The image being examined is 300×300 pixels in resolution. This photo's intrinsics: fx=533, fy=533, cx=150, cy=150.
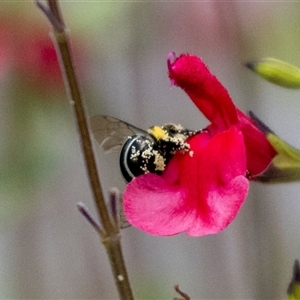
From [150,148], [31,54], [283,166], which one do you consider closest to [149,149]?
[150,148]

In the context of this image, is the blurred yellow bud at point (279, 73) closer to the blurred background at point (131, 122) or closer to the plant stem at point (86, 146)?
the plant stem at point (86, 146)

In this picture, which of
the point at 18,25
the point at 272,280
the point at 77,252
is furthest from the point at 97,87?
the point at 272,280

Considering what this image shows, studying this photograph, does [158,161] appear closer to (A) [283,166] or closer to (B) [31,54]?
(A) [283,166]

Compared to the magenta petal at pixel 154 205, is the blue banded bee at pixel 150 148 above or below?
above

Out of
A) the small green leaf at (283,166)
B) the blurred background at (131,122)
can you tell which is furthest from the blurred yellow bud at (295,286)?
the blurred background at (131,122)

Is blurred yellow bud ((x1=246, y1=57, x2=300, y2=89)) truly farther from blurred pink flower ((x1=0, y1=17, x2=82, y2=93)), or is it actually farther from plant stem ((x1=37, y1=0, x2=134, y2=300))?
blurred pink flower ((x1=0, y1=17, x2=82, y2=93))

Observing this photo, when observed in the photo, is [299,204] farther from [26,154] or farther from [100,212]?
[100,212]

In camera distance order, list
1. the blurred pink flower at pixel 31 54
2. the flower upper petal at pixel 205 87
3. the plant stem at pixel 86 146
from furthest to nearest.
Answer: the blurred pink flower at pixel 31 54, the flower upper petal at pixel 205 87, the plant stem at pixel 86 146
